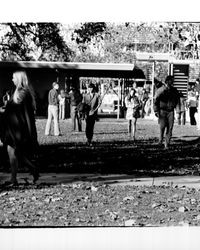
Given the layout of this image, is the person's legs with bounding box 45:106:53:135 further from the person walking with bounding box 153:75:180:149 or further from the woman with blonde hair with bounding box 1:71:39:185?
the person walking with bounding box 153:75:180:149

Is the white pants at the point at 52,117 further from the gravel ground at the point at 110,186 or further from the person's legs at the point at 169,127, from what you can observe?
the person's legs at the point at 169,127

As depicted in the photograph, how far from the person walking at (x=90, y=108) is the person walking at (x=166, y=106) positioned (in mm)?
598

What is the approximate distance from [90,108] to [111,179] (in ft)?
2.48

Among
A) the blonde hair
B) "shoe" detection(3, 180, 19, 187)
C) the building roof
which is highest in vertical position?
the building roof

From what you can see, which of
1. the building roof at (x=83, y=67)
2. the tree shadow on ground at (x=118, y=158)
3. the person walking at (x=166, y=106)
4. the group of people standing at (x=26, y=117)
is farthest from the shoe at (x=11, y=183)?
the person walking at (x=166, y=106)

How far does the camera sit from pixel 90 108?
13.0 metres

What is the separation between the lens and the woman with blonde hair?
41.9 ft

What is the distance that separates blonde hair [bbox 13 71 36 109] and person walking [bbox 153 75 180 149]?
4.16 feet

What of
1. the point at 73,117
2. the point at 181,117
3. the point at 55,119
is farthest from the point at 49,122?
the point at 181,117

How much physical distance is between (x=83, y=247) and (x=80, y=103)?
5.60 feet

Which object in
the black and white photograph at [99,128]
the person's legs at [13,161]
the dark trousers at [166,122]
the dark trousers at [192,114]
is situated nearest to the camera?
the black and white photograph at [99,128]

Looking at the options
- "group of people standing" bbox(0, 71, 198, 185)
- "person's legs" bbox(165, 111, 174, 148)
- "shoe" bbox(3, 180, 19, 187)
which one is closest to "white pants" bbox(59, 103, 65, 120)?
"group of people standing" bbox(0, 71, 198, 185)

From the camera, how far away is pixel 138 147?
42.9 feet

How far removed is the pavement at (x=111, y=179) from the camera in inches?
507
